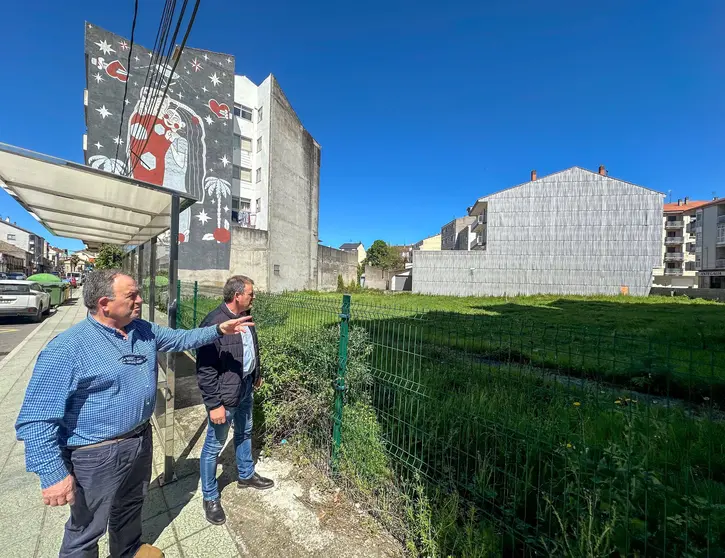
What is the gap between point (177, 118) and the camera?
22562 millimetres

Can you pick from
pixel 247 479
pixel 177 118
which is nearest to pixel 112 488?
pixel 247 479

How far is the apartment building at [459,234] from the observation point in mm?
43750

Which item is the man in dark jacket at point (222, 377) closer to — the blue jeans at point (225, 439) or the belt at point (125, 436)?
the blue jeans at point (225, 439)

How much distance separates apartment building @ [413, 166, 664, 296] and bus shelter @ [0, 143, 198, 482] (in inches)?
986

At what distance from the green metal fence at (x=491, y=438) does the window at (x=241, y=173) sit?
25860 millimetres

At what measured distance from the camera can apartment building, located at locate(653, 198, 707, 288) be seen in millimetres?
47250

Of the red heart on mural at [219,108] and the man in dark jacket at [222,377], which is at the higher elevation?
the red heart on mural at [219,108]

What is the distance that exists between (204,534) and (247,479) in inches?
20.0

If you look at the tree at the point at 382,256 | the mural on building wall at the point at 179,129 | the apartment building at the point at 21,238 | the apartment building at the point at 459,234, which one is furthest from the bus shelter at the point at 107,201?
the apartment building at the point at 21,238

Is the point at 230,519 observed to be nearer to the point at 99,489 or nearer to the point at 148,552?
the point at 148,552

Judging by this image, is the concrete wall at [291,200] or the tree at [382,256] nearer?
the concrete wall at [291,200]

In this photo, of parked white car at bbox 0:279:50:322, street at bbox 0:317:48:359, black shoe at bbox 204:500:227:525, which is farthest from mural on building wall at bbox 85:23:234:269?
black shoe at bbox 204:500:227:525

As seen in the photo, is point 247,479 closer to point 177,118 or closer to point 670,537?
point 670,537

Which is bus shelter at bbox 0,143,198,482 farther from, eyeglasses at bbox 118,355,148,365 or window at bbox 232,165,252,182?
window at bbox 232,165,252,182
